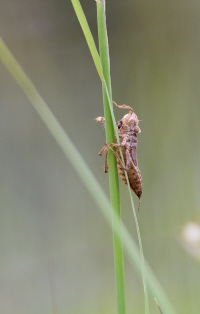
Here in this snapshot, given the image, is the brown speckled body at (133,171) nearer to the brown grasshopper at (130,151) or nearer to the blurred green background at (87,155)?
the brown grasshopper at (130,151)

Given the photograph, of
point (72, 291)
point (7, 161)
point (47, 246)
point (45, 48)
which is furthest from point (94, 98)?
point (72, 291)

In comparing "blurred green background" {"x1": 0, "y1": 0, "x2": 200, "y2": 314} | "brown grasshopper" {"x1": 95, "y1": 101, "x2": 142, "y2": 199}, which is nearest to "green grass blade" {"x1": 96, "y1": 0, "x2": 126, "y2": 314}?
"brown grasshopper" {"x1": 95, "y1": 101, "x2": 142, "y2": 199}

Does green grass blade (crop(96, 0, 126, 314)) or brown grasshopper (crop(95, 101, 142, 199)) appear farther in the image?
brown grasshopper (crop(95, 101, 142, 199))

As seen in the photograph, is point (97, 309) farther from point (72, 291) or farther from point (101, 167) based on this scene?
point (101, 167)

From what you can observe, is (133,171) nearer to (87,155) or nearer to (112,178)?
(112,178)

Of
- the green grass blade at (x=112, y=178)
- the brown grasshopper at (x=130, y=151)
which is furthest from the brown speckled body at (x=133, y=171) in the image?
the green grass blade at (x=112, y=178)

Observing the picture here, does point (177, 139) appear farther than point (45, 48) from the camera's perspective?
Yes

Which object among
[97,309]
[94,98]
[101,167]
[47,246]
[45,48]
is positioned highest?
[45,48]

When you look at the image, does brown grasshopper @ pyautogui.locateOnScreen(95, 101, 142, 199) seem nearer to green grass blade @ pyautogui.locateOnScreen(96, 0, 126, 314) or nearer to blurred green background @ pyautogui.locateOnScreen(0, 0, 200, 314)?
green grass blade @ pyautogui.locateOnScreen(96, 0, 126, 314)
